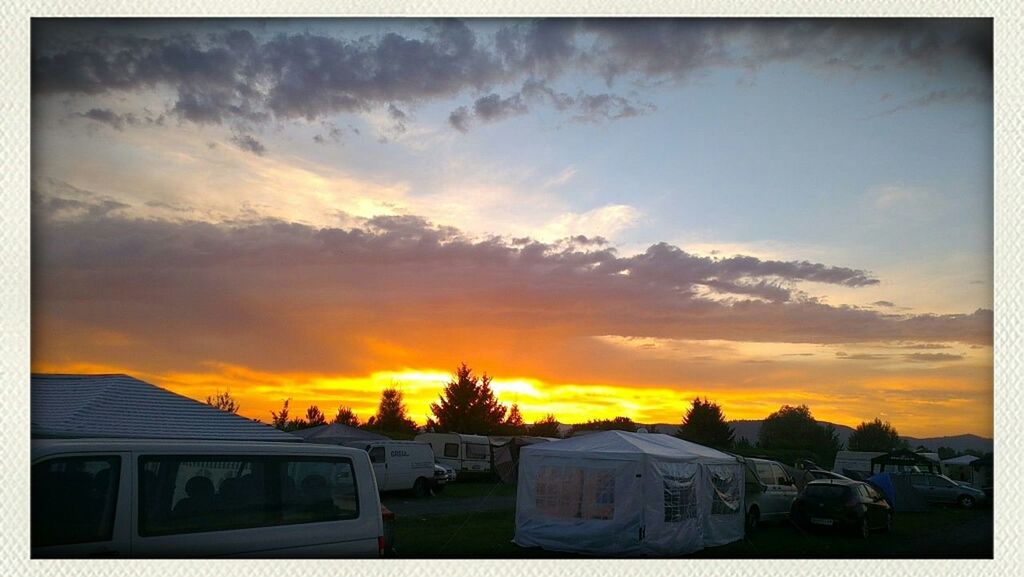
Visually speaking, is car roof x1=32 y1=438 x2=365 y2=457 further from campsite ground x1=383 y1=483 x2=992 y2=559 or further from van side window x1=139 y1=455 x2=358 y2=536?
campsite ground x1=383 y1=483 x2=992 y2=559

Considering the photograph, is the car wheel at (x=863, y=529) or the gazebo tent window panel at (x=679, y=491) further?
the car wheel at (x=863, y=529)

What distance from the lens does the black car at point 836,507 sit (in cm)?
1670

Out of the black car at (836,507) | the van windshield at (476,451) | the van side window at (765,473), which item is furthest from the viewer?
the van windshield at (476,451)

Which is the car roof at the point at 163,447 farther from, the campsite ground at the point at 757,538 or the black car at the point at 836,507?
the black car at the point at 836,507

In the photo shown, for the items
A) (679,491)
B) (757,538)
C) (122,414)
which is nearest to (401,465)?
(757,538)

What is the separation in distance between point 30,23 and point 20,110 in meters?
0.82

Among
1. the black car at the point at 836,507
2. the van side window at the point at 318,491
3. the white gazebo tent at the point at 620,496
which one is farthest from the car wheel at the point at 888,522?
the van side window at the point at 318,491

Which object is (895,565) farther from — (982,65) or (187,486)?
(187,486)

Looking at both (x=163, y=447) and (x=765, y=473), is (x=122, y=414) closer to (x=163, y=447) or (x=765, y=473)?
(x=163, y=447)

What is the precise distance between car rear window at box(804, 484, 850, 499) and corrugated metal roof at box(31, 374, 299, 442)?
11.1m

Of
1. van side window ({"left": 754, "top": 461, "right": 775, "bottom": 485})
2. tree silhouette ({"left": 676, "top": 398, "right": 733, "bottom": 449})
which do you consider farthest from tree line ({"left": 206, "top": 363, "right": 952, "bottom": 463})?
van side window ({"left": 754, "top": 461, "right": 775, "bottom": 485})

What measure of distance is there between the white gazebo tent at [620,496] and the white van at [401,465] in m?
13.2

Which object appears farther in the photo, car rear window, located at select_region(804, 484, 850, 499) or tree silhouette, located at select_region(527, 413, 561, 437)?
tree silhouette, located at select_region(527, 413, 561, 437)

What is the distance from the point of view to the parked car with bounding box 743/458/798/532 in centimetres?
1762
